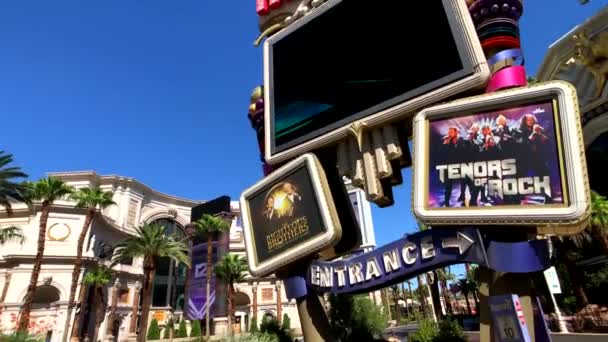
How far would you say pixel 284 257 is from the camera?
45.3ft

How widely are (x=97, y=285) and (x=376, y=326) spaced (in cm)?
2882

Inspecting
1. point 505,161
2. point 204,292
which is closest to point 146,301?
point 204,292

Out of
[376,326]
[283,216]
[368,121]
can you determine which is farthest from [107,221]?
[368,121]

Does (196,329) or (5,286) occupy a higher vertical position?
(5,286)

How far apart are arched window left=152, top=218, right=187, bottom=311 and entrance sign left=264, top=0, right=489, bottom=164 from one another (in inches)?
2082

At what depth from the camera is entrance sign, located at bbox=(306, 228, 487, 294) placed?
32.0ft

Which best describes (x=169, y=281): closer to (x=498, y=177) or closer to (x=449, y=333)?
(x=449, y=333)

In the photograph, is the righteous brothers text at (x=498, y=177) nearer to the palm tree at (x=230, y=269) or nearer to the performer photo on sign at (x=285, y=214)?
the performer photo on sign at (x=285, y=214)

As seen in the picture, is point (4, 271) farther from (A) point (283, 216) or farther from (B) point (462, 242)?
(B) point (462, 242)

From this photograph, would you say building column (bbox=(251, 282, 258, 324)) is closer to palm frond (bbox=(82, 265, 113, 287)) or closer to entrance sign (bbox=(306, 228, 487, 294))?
palm frond (bbox=(82, 265, 113, 287))

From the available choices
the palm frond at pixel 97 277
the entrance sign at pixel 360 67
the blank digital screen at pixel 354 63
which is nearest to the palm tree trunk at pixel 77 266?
the palm frond at pixel 97 277

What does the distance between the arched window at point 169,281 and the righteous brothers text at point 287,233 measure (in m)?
54.0

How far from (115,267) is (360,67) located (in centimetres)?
4721

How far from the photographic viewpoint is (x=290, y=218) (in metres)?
14.4
